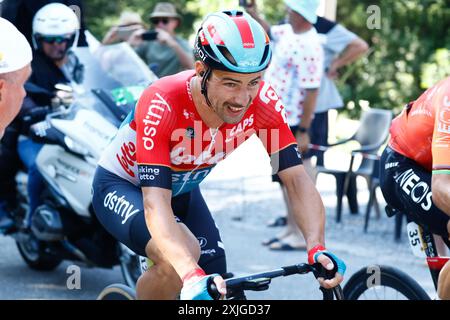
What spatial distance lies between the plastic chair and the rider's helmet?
19.4 ft

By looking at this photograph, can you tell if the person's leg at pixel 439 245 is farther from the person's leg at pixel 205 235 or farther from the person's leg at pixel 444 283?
the person's leg at pixel 205 235

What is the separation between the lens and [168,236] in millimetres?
4168

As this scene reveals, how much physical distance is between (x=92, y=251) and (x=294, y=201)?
262cm

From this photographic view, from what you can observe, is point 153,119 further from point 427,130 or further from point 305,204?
point 427,130

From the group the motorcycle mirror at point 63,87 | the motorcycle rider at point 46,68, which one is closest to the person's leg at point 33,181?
the motorcycle rider at point 46,68

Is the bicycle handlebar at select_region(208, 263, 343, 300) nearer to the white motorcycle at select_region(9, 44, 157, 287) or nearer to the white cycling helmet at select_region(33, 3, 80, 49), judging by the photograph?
the white motorcycle at select_region(9, 44, 157, 287)

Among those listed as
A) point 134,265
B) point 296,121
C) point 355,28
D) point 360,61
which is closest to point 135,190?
point 134,265

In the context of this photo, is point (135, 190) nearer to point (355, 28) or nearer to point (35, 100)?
point (35, 100)

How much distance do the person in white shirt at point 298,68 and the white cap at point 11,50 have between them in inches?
203

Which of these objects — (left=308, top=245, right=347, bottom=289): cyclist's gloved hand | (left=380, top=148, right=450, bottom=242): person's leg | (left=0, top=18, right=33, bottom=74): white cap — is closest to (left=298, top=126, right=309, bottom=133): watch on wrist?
(left=380, top=148, right=450, bottom=242): person's leg

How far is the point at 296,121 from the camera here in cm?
895

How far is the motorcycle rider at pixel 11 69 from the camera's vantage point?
11.9ft

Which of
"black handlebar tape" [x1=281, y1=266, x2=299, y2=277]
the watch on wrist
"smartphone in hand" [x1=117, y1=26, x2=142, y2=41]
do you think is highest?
"black handlebar tape" [x1=281, y1=266, x2=299, y2=277]

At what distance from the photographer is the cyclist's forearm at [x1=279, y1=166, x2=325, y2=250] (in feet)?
14.7
